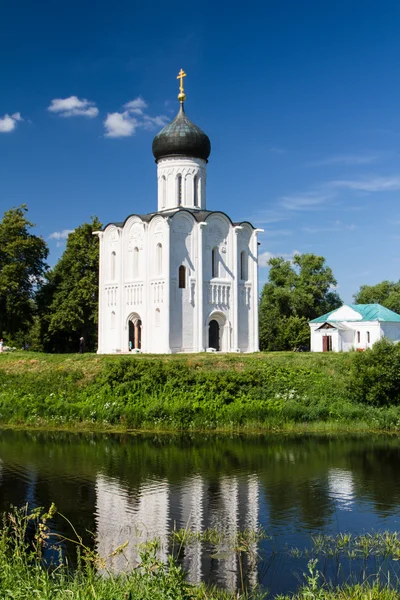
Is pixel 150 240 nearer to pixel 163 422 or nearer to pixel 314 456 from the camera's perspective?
pixel 163 422

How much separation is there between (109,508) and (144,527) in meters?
1.23

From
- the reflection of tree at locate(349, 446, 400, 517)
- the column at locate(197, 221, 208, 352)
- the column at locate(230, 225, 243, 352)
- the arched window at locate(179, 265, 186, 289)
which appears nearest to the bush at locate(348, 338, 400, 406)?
the reflection of tree at locate(349, 446, 400, 517)

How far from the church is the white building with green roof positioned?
5.88 meters

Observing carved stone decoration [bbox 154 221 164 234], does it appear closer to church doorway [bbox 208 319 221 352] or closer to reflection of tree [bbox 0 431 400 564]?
church doorway [bbox 208 319 221 352]

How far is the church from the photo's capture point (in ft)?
104

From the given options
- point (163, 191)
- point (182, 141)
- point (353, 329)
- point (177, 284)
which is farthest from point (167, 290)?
point (353, 329)

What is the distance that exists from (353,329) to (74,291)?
15.7 meters

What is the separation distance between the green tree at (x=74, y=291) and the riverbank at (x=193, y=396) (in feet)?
39.0

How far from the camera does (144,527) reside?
10.5 metres

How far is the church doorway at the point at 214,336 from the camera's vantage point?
109 feet

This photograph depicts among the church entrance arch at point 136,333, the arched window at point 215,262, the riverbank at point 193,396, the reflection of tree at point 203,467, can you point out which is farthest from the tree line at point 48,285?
the reflection of tree at point 203,467

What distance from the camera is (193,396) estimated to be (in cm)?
2230

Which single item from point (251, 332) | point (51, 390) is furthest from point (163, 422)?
point (251, 332)

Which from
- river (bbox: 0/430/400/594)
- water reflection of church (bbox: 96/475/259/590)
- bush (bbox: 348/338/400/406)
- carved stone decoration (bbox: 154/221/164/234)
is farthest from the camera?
carved stone decoration (bbox: 154/221/164/234)
